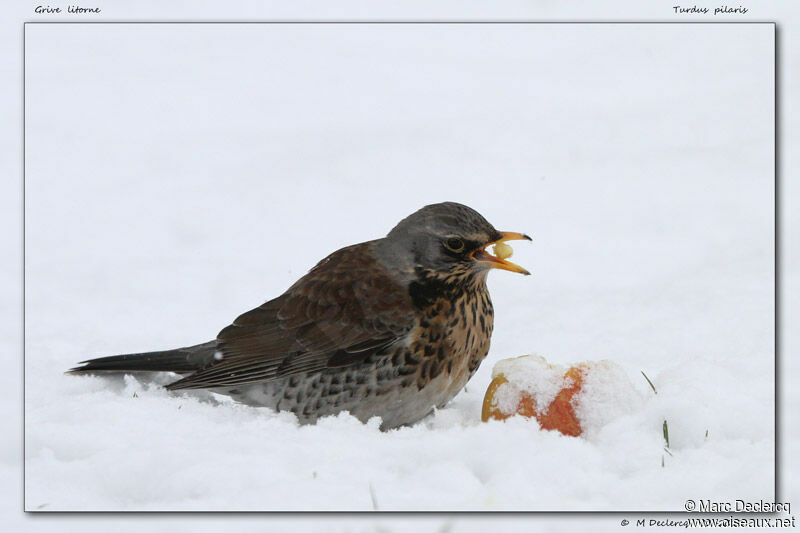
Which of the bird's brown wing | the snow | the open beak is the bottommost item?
the snow

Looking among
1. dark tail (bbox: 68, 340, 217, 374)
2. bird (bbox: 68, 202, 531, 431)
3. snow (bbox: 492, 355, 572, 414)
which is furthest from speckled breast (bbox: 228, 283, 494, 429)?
dark tail (bbox: 68, 340, 217, 374)

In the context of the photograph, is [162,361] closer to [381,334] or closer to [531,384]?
[381,334]

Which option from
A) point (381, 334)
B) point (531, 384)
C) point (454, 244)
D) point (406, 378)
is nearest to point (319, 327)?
point (381, 334)

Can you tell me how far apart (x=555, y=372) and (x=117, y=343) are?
2.79 m

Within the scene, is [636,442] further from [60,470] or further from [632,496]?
[60,470]

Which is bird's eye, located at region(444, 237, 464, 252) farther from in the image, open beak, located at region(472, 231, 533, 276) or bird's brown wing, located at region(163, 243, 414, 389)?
bird's brown wing, located at region(163, 243, 414, 389)

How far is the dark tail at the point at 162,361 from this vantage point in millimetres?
5238

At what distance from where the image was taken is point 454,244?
4844 mm

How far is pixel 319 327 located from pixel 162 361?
93 cm

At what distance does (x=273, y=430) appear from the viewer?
14.6 feet

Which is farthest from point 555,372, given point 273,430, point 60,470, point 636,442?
point 60,470

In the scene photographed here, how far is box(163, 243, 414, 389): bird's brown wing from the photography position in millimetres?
4863

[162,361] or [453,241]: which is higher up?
[453,241]

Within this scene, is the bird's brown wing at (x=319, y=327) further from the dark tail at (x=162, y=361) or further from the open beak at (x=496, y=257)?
the open beak at (x=496, y=257)
